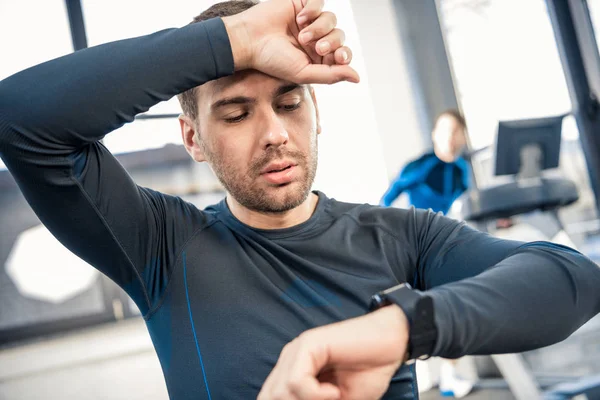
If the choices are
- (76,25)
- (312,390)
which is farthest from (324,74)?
(76,25)

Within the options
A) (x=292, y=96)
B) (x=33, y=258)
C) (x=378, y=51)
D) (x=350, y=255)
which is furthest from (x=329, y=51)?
(x=378, y=51)

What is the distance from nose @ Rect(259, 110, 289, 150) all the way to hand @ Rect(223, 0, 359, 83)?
0.25ft

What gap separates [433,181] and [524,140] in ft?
2.28

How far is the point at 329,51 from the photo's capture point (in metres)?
0.88

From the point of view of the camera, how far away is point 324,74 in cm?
89

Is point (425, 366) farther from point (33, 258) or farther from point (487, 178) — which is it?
point (33, 258)

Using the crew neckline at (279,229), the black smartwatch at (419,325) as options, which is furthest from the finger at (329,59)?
the black smartwatch at (419,325)

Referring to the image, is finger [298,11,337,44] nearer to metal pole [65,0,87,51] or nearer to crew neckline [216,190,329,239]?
crew neckline [216,190,329,239]

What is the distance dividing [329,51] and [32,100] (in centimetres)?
45

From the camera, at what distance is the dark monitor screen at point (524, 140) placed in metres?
2.59

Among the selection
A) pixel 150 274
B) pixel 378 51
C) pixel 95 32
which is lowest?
pixel 150 274

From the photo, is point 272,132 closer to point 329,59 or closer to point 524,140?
point 329,59

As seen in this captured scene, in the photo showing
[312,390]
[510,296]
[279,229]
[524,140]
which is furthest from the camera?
[524,140]

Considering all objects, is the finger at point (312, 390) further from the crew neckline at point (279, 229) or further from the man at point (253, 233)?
the crew neckline at point (279, 229)
